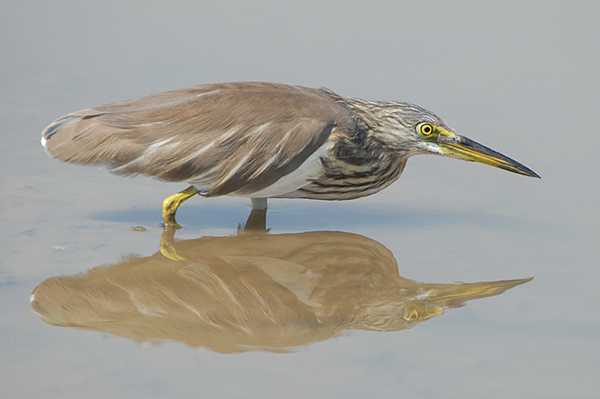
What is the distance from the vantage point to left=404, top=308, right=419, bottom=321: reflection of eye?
196 inches

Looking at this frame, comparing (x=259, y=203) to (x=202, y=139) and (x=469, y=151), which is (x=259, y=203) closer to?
(x=202, y=139)

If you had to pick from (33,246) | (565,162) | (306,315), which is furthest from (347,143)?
(565,162)

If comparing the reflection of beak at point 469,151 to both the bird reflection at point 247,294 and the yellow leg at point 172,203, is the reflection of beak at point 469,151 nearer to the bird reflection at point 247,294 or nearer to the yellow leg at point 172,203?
the bird reflection at point 247,294

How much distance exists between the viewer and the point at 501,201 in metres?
7.52

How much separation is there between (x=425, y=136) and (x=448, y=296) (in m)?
1.76

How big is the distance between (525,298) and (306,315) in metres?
1.78

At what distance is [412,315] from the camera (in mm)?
5023

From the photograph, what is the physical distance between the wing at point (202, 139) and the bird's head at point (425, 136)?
2.29 ft

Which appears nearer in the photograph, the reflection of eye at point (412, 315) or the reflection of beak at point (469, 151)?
the reflection of eye at point (412, 315)

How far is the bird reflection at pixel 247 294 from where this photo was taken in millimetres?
4609

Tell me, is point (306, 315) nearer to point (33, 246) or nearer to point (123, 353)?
point (123, 353)

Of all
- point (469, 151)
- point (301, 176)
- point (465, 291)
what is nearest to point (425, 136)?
point (469, 151)

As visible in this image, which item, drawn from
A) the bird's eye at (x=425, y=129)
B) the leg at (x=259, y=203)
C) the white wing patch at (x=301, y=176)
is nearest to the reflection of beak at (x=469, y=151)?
the bird's eye at (x=425, y=129)

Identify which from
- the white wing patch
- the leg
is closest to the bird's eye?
the white wing patch
